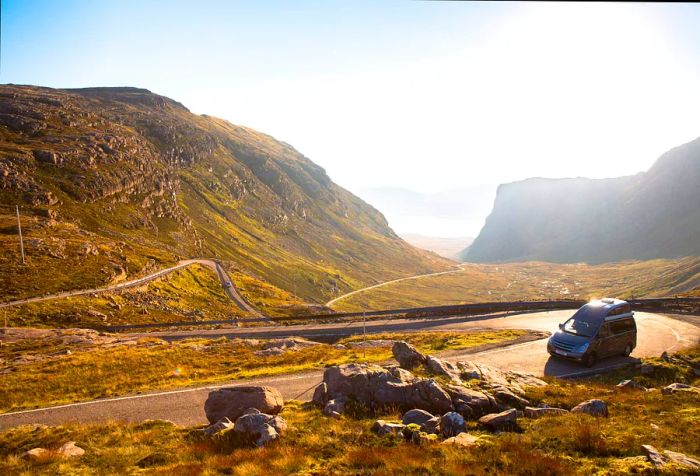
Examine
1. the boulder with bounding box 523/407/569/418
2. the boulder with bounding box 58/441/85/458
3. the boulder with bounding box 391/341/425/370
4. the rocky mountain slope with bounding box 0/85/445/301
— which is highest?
the rocky mountain slope with bounding box 0/85/445/301

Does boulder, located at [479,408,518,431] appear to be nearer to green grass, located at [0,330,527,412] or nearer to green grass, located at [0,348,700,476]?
green grass, located at [0,348,700,476]

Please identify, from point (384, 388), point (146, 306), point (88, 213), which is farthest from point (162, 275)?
point (384, 388)

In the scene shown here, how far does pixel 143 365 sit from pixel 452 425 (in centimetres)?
2890

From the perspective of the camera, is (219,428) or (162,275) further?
(162,275)

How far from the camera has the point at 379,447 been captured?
1112 centimetres

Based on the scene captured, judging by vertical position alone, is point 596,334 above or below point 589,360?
above

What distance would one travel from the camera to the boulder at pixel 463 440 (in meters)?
10.9

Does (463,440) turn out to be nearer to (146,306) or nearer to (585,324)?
(585,324)

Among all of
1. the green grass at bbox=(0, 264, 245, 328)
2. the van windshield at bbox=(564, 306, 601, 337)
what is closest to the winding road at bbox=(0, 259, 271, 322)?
the green grass at bbox=(0, 264, 245, 328)

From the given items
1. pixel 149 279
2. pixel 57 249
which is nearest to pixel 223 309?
pixel 149 279

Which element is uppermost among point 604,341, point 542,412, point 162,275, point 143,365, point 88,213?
point 88,213

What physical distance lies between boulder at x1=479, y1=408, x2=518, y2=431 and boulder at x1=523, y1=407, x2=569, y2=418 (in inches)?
51.9

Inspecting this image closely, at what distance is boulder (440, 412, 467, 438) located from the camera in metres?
12.1

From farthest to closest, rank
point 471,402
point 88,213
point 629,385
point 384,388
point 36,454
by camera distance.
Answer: point 88,213 → point 629,385 → point 384,388 → point 471,402 → point 36,454
